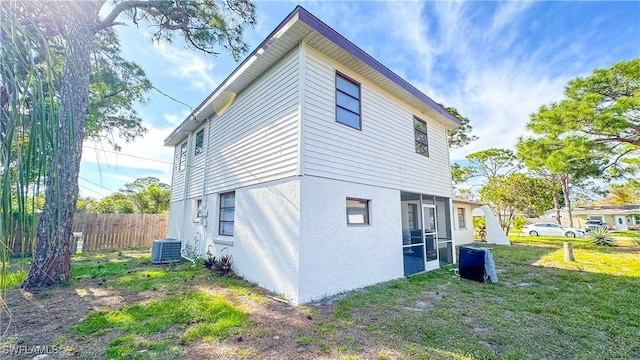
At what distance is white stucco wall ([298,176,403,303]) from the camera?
4.99 m

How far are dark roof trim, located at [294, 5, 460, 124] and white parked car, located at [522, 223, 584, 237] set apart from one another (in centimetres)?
2031

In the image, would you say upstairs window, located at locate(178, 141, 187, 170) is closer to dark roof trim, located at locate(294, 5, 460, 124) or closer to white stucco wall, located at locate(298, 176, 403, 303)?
white stucco wall, located at locate(298, 176, 403, 303)

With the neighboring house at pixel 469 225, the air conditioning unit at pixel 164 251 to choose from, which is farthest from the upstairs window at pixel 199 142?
the neighboring house at pixel 469 225

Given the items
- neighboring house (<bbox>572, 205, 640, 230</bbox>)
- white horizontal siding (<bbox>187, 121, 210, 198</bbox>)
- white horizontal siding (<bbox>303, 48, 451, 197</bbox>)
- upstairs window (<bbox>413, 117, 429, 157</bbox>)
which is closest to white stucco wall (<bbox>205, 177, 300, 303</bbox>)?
white horizontal siding (<bbox>303, 48, 451, 197</bbox>)

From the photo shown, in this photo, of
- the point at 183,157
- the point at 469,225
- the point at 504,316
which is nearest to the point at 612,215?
the point at 469,225

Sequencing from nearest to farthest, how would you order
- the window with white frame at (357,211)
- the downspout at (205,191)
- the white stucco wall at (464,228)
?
1. the window with white frame at (357,211)
2. the downspout at (205,191)
3. the white stucco wall at (464,228)

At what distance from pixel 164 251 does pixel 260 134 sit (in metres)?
5.31

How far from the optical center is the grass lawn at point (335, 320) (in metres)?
3.29

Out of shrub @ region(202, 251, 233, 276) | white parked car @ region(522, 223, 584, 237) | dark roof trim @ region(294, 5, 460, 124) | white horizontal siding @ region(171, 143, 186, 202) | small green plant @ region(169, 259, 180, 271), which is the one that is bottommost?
small green plant @ region(169, 259, 180, 271)

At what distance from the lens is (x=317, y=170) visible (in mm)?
5297

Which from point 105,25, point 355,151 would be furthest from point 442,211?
point 105,25

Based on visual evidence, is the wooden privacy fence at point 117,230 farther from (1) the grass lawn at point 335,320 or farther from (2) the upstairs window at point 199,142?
(1) the grass lawn at point 335,320

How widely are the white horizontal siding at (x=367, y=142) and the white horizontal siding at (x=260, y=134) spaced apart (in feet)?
1.16

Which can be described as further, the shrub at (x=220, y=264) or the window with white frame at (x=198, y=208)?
the window with white frame at (x=198, y=208)
